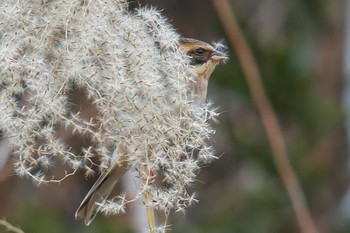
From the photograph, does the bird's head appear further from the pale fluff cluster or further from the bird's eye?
the pale fluff cluster

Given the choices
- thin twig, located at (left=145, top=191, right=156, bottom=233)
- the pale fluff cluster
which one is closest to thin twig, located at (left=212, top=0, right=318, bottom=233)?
the pale fluff cluster

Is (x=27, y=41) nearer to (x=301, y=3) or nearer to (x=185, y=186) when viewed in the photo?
(x=185, y=186)

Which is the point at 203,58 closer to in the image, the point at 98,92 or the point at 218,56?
the point at 218,56

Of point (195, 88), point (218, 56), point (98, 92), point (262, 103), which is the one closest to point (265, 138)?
point (262, 103)

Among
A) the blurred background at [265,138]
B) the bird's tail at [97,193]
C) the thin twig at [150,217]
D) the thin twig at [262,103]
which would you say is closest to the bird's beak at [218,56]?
the bird's tail at [97,193]

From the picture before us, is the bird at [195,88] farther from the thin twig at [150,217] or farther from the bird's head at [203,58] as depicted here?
the thin twig at [150,217]

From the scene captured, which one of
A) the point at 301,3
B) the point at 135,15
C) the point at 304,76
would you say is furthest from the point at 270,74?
the point at 135,15
